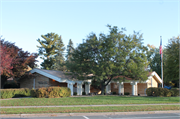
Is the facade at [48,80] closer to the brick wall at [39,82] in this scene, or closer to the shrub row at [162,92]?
the brick wall at [39,82]

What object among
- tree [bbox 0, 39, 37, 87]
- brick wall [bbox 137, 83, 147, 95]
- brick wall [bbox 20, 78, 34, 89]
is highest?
tree [bbox 0, 39, 37, 87]

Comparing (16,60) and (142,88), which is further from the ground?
(16,60)

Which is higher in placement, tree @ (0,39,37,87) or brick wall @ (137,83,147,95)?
tree @ (0,39,37,87)

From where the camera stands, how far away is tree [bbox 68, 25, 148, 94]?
947 inches

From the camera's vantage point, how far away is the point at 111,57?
2488cm

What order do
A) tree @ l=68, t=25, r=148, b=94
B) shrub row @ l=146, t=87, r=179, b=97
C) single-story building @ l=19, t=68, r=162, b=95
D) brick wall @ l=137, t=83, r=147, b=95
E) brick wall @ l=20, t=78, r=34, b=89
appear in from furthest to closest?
brick wall @ l=137, t=83, r=147, b=95 < brick wall @ l=20, t=78, r=34, b=89 < single-story building @ l=19, t=68, r=162, b=95 < tree @ l=68, t=25, r=148, b=94 < shrub row @ l=146, t=87, r=179, b=97

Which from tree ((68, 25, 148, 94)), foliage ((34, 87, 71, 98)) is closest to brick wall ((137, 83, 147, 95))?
tree ((68, 25, 148, 94))

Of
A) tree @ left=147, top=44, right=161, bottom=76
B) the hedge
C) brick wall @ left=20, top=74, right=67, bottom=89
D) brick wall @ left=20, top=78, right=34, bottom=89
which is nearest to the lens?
the hedge

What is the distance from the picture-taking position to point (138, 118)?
34.1 feet

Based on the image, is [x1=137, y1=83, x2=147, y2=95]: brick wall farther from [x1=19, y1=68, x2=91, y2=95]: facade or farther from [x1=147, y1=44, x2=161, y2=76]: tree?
[x1=147, y1=44, x2=161, y2=76]: tree

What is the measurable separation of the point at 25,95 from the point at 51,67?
29617mm

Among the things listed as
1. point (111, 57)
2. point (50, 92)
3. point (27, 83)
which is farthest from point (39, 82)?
point (111, 57)

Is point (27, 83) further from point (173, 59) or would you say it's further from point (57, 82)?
point (173, 59)

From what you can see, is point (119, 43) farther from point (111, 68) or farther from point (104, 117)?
point (104, 117)
